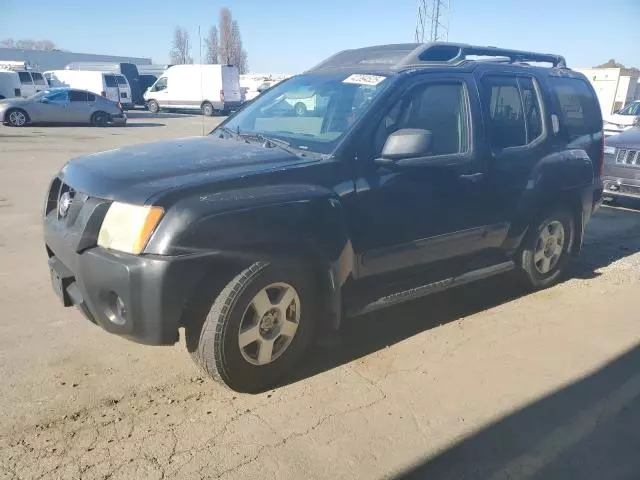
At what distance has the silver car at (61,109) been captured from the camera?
773 inches

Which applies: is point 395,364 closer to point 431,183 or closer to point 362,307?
point 362,307

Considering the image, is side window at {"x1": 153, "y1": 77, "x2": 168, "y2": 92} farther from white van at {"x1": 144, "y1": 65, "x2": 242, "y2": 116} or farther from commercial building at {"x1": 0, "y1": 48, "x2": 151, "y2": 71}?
commercial building at {"x1": 0, "y1": 48, "x2": 151, "y2": 71}

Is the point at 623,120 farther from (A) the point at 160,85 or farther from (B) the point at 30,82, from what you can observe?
(B) the point at 30,82

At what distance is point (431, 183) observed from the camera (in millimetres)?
3732

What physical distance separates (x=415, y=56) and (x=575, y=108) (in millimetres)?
1960

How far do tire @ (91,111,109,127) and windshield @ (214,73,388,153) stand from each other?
1920 cm

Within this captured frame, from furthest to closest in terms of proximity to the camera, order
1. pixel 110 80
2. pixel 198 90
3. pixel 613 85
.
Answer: pixel 613 85, pixel 198 90, pixel 110 80

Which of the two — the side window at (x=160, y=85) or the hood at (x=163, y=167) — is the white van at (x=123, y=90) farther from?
the hood at (x=163, y=167)

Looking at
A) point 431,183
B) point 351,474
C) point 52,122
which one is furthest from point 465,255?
point 52,122

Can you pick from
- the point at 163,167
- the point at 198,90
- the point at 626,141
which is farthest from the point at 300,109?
the point at 198,90

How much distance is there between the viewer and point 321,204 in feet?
10.3

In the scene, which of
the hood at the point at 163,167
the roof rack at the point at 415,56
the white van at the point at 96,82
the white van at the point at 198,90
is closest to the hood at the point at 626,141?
the roof rack at the point at 415,56

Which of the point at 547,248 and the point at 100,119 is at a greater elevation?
the point at 100,119

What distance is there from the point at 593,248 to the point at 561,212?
2010 millimetres
